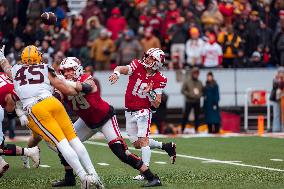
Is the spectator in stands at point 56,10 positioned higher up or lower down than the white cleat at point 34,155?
higher up

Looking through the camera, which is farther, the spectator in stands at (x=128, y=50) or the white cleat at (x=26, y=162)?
the spectator in stands at (x=128, y=50)

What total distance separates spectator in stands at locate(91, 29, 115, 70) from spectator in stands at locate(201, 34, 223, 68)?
2.28 meters

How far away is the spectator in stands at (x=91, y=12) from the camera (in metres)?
25.8

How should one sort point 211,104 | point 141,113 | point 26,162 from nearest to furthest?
point 141,113, point 26,162, point 211,104

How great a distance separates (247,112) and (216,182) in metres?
12.4

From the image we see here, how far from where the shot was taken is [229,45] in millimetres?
24812

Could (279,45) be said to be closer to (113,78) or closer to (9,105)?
(9,105)

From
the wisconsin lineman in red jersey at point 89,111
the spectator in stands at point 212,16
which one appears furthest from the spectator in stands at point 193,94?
the wisconsin lineman in red jersey at point 89,111

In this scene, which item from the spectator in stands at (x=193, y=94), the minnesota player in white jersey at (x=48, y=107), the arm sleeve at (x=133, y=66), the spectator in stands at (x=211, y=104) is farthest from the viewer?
the spectator in stands at (x=193, y=94)

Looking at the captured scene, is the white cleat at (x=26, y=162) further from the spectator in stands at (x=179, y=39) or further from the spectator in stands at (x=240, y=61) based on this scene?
the spectator in stands at (x=240, y=61)

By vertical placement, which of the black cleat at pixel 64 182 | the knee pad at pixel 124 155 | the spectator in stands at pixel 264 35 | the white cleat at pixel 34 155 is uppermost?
the spectator in stands at pixel 264 35

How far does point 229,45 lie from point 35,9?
4.96 metres

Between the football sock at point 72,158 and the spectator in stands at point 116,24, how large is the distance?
45.2ft

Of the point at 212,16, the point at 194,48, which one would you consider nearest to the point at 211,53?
the point at 194,48
